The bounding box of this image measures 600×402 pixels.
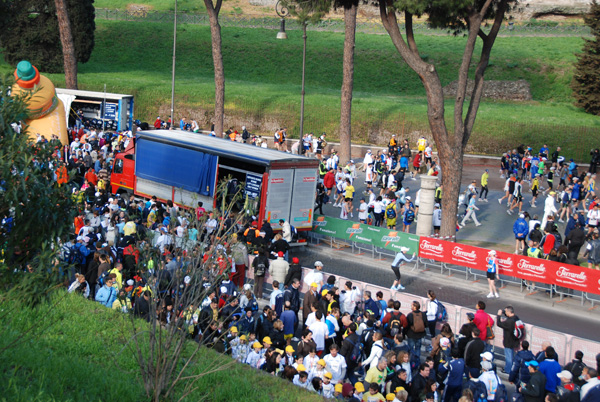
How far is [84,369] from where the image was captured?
373 inches

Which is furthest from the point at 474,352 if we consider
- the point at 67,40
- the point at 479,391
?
the point at 67,40

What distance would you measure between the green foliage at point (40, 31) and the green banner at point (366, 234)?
35.7m

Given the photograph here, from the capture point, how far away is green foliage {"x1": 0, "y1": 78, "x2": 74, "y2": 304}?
6.89 metres

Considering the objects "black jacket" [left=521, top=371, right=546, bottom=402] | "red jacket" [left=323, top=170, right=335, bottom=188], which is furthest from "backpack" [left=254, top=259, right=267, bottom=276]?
"red jacket" [left=323, top=170, right=335, bottom=188]

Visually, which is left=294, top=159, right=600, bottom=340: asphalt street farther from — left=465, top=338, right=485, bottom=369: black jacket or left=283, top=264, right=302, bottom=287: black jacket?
left=465, top=338, right=485, bottom=369: black jacket

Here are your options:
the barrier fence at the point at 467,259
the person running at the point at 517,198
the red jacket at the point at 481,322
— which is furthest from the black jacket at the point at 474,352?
the person running at the point at 517,198

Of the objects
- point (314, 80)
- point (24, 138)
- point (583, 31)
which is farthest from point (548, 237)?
point (583, 31)

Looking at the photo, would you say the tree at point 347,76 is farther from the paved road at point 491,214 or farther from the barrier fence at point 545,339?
the barrier fence at point 545,339

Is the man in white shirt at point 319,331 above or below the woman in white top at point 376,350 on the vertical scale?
below

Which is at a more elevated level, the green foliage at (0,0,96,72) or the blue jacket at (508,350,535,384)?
the green foliage at (0,0,96,72)

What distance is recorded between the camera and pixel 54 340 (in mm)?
10727

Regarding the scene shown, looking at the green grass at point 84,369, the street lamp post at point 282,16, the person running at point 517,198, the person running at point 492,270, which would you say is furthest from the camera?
the street lamp post at point 282,16

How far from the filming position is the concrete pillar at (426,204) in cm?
2073

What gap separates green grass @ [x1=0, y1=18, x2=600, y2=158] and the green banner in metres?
19.6
